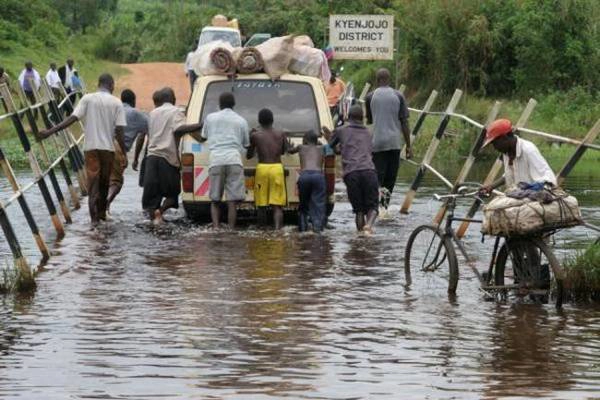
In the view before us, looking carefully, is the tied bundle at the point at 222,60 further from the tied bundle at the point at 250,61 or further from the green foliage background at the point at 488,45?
the green foliage background at the point at 488,45

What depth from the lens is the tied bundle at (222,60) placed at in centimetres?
1606

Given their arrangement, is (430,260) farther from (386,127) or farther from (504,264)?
(386,127)

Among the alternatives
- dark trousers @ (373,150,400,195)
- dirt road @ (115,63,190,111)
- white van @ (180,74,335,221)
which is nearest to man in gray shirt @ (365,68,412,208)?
dark trousers @ (373,150,400,195)

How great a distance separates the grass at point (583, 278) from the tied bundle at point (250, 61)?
6.10m

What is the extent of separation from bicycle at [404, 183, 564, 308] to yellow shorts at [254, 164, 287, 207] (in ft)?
12.2

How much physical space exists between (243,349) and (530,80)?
91.7ft

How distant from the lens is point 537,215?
10.2 m

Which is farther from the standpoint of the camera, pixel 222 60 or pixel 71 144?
pixel 71 144

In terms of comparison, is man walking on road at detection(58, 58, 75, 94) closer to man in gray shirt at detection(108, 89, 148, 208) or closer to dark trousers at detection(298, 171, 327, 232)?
man in gray shirt at detection(108, 89, 148, 208)

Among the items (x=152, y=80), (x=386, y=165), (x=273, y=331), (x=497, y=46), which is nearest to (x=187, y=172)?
(x=386, y=165)

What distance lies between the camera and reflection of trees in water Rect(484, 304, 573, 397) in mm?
8086

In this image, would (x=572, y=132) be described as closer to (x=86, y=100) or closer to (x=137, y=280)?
(x=86, y=100)

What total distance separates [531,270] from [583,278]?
602 millimetres

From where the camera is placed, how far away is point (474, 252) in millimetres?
14383
